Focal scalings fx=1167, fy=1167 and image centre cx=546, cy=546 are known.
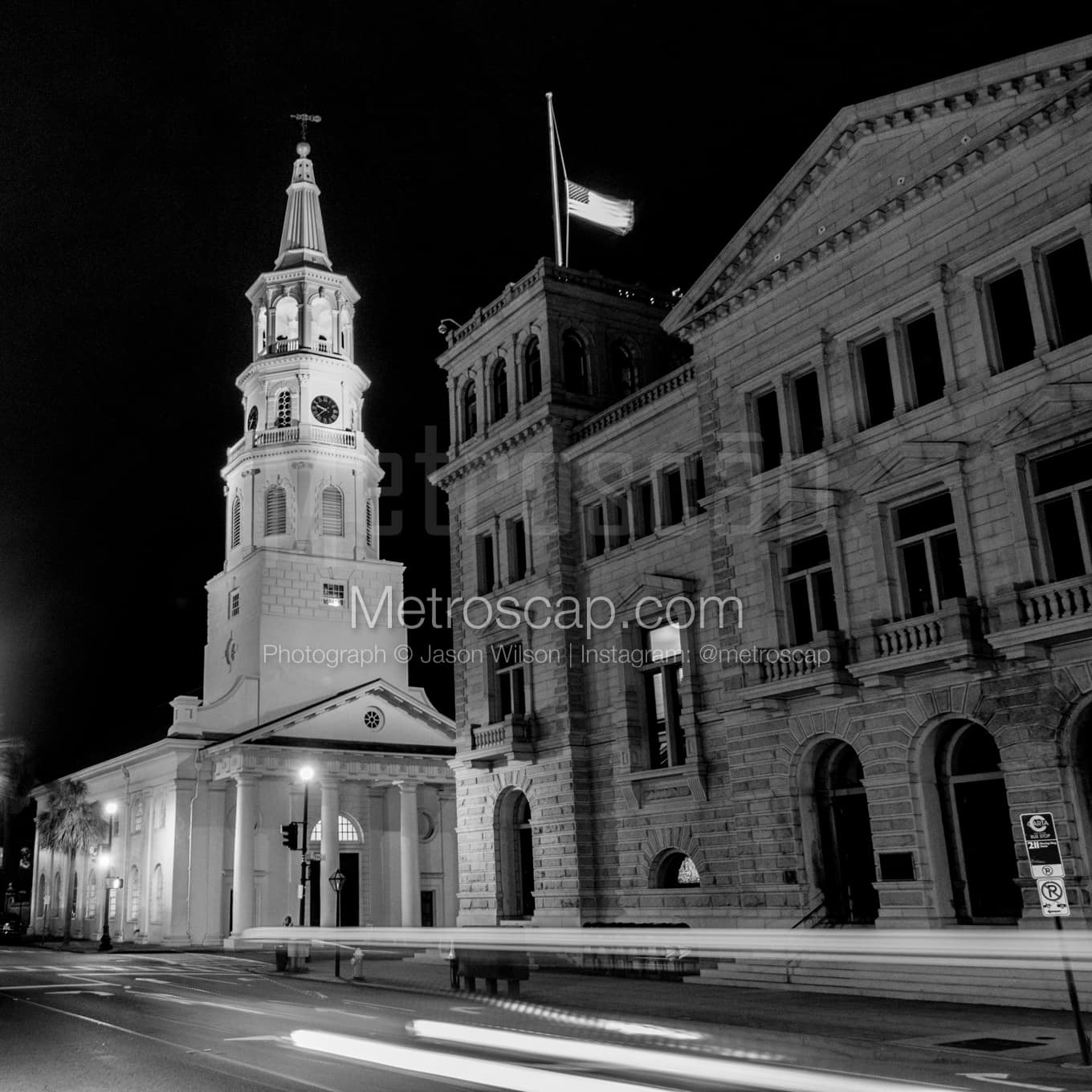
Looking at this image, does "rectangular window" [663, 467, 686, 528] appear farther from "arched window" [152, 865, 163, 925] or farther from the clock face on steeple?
"arched window" [152, 865, 163, 925]

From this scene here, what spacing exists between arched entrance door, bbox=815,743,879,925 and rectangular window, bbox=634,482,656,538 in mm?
9858

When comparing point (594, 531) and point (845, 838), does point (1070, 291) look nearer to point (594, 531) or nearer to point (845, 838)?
point (845, 838)

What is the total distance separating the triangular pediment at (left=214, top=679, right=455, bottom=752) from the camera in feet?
184

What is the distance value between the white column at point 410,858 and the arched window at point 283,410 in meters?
21.4

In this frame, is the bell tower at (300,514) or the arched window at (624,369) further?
the bell tower at (300,514)

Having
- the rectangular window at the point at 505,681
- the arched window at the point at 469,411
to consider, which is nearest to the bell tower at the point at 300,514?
the arched window at the point at 469,411

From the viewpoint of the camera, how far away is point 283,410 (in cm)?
6550

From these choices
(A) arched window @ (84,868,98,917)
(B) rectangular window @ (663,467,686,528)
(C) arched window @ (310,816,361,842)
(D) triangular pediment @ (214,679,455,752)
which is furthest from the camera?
(A) arched window @ (84,868,98,917)

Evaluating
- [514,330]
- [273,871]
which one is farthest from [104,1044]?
[273,871]

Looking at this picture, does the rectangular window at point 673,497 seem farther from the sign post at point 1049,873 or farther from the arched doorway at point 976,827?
the sign post at point 1049,873

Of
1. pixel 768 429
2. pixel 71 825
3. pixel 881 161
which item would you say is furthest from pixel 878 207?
pixel 71 825

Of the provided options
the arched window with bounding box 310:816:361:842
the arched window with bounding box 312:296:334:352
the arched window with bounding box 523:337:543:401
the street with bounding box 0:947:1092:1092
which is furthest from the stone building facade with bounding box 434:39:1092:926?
the arched window with bounding box 312:296:334:352

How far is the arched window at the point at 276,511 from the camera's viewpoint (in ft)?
210

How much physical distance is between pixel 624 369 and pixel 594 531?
6.62 meters
